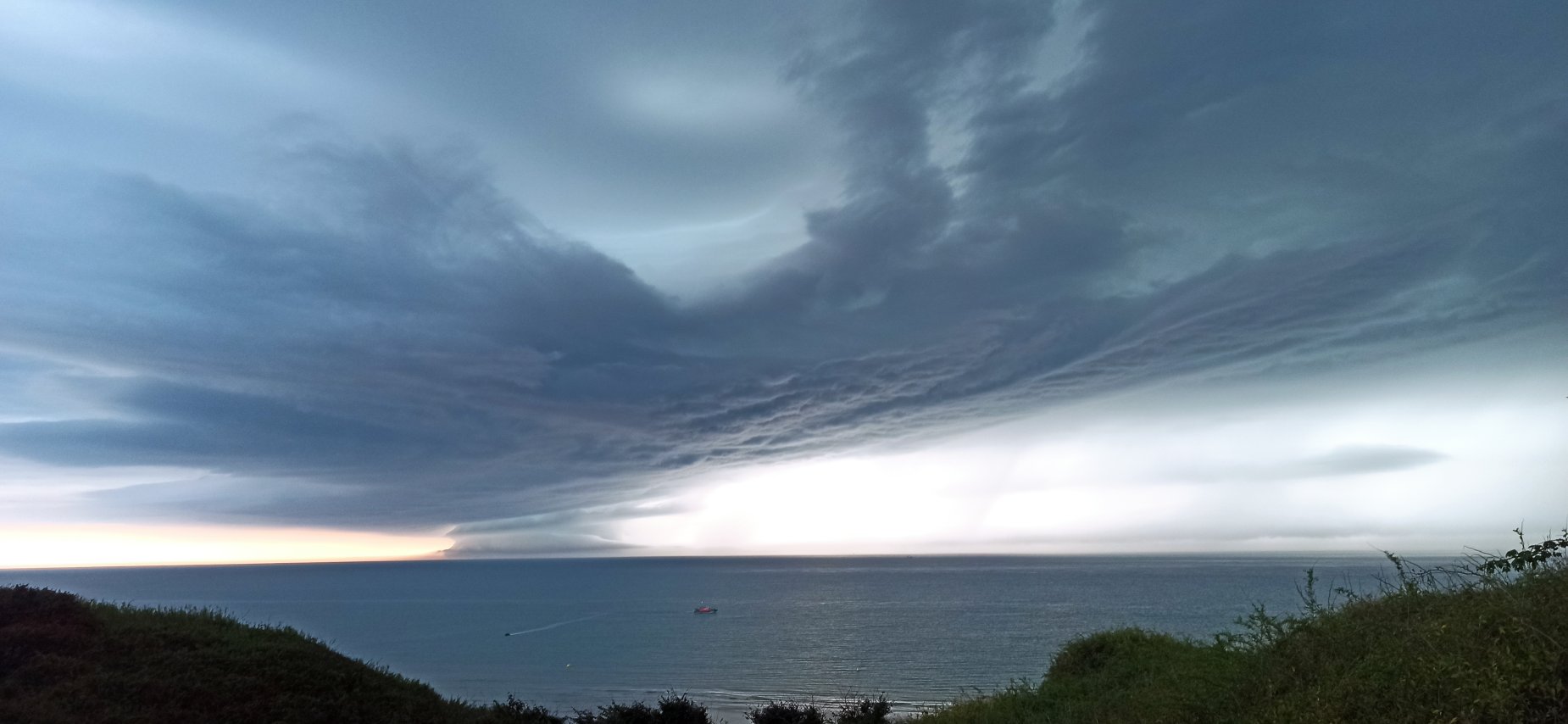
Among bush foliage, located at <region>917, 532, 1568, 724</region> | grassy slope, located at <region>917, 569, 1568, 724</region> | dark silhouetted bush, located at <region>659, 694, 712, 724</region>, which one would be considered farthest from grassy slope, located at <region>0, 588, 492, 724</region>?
grassy slope, located at <region>917, 569, 1568, 724</region>

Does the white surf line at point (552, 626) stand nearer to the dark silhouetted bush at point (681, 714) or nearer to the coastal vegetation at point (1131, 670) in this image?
the dark silhouetted bush at point (681, 714)

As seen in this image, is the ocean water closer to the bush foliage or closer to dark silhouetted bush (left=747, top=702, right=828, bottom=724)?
the bush foliage

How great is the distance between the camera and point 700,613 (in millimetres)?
121625

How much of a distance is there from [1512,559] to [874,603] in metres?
124

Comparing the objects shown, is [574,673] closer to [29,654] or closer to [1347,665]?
[29,654]

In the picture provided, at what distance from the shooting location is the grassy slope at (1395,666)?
22.5 ft

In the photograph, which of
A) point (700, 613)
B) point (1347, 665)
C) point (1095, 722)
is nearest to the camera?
point (1347, 665)

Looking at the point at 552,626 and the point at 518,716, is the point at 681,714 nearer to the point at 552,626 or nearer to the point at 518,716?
the point at 518,716

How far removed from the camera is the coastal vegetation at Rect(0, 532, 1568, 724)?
745 centimetres

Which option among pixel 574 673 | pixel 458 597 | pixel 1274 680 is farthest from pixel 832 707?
pixel 458 597

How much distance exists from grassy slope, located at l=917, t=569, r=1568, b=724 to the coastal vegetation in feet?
0.08

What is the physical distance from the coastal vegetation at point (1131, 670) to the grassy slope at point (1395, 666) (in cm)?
2

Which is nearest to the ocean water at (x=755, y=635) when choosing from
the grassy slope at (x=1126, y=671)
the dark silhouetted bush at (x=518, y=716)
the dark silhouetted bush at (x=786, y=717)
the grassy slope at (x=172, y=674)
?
the grassy slope at (x=1126, y=671)

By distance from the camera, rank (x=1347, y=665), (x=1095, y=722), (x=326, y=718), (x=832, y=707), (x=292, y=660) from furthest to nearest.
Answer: (x=832, y=707), (x=292, y=660), (x=326, y=718), (x=1095, y=722), (x=1347, y=665)
